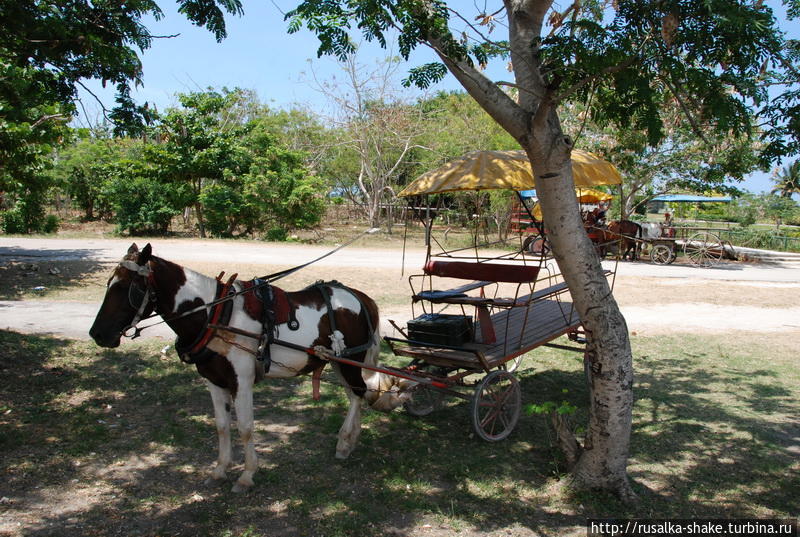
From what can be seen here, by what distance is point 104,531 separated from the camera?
3889 millimetres

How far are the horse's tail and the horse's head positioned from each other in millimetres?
2090

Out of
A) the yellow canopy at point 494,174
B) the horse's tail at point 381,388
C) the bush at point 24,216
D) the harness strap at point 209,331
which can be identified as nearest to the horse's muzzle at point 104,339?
the harness strap at point 209,331

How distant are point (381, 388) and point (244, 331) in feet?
4.87

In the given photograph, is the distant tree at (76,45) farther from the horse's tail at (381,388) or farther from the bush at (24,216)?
the bush at (24,216)

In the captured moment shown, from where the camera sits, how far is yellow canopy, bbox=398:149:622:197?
17.6 feet

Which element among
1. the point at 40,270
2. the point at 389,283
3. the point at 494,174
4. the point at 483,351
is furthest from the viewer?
the point at 389,283

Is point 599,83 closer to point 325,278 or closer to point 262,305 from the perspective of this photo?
point 262,305

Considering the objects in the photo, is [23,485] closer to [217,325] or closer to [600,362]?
[217,325]

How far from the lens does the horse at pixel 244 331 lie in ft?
13.6

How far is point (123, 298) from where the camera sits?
13.5 feet

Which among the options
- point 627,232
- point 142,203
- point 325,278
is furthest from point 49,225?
point 627,232

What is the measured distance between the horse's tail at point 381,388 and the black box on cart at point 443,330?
584mm

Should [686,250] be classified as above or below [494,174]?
below

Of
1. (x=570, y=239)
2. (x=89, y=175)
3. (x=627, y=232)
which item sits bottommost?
(x=570, y=239)
